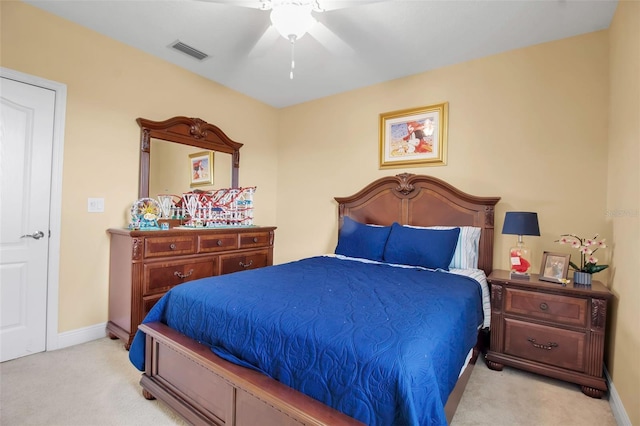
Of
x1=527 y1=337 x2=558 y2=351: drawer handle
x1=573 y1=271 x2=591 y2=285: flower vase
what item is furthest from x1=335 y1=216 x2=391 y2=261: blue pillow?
x1=573 y1=271 x2=591 y2=285: flower vase

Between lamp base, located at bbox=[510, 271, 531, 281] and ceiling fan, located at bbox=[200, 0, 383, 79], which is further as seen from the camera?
lamp base, located at bbox=[510, 271, 531, 281]

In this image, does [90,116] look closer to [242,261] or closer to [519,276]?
[242,261]

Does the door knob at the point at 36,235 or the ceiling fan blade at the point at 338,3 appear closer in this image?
the ceiling fan blade at the point at 338,3

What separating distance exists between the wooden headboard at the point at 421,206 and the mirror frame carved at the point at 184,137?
1475 millimetres

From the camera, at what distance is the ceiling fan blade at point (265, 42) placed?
2.54 meters

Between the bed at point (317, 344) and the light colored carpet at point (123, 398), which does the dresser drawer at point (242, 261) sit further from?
the light colored carpet at point (123, 398)

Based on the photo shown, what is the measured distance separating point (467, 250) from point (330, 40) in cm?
222

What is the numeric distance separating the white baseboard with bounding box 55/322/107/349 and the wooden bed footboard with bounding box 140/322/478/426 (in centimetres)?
123

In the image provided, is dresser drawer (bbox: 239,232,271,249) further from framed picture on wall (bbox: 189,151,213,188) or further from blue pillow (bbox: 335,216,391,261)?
blue pillow (bbox: 335,216,391,261)

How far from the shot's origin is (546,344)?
6.88 ft

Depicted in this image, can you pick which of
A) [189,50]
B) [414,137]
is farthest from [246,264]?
[414,137]

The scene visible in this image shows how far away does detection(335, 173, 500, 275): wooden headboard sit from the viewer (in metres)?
2.81

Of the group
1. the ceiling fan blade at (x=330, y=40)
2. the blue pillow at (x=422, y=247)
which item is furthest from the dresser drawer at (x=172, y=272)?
the ceiling fan blade at (x=330, y=40)

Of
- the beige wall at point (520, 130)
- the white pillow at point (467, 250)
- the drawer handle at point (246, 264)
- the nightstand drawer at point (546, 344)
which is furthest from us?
the drawer handle at point (246, 264)
